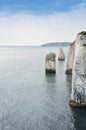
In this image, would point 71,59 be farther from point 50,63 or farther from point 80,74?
point 80,74

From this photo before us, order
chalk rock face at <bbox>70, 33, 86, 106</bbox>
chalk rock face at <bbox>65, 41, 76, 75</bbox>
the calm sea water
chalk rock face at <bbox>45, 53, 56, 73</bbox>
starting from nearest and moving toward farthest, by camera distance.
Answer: the calm sea water < chalk rock face at <bbox>70, 33, 86, 106</bbox> < chalk rock face at <bbox>45, 53, 56, 73</bbox> < chalk rock face at <bbox>65, 41, 76, 75</bbox>

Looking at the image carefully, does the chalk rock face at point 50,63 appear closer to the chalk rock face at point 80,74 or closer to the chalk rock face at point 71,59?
the chalk rock face at point 71,59

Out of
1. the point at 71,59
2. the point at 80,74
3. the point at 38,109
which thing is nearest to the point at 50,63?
the point at 71,59

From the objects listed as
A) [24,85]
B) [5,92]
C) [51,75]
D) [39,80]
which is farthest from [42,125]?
[51,75]

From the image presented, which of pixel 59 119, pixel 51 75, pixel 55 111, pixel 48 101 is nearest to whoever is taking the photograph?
pixel 59 119

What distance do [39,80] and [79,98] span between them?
2294cm

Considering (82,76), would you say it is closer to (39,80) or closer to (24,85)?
(24,85)

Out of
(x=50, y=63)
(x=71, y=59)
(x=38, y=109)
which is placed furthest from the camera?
(x=71, y=59)

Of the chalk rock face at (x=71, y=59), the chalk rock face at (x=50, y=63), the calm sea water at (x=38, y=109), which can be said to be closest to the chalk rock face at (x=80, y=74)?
the calm sea water at (x=38, y=109)

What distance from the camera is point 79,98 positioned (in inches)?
1297

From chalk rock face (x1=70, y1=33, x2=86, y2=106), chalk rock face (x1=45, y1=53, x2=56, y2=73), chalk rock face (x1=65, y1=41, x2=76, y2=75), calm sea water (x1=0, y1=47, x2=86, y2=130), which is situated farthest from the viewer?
chalk rock face (x1=65, y1=41, x2=76, y2=75)

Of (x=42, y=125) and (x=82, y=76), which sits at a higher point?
Answer: (x=82, y=76)

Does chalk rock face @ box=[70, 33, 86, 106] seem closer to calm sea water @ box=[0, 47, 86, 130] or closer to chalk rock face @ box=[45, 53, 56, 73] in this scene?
calm sea water @ box=[0, 47, 86, 130]

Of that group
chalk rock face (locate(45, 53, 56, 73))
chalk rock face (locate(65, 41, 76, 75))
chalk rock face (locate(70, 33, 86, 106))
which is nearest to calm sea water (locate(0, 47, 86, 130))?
chalk rock face (locate(70, 33, 86, 106))
